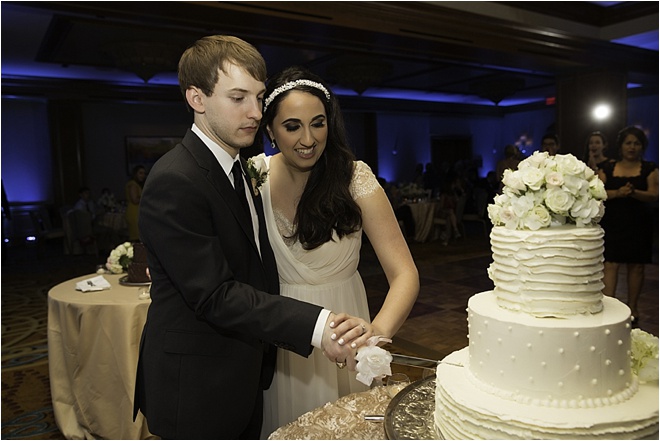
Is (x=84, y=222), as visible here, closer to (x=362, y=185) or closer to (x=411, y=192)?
(x=411, y=192)

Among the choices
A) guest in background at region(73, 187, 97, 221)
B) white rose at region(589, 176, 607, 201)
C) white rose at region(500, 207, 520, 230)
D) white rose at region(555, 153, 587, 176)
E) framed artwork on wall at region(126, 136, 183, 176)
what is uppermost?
framed artwork on wall at region(126, 136, 183, 176)

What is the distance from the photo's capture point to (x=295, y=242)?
7.57 ft

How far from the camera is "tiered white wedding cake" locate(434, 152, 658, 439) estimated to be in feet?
3.98

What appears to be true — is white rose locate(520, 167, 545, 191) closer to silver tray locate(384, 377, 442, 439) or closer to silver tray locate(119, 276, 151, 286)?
silver tray locate(384, 377, 442, 439)

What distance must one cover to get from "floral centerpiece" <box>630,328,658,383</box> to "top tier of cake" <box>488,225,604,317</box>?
0.62ft

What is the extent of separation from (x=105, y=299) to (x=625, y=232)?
4.78 meters

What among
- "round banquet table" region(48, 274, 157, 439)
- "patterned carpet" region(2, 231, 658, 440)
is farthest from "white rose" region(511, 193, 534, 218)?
"patterned carpet" region(2, 231, 658, 440)

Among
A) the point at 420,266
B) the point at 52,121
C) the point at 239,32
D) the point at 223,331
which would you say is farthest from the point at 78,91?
the point at 223,331

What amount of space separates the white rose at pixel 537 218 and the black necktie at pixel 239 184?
93 centimetres

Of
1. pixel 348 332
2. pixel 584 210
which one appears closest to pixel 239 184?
pixel 348 332

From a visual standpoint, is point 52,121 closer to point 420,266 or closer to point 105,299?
point 420,266

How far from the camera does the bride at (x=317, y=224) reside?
218 cm

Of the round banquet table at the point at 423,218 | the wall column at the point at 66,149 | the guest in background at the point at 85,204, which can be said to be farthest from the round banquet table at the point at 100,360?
the wall column at the point at 66,149

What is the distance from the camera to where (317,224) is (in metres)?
2.27
